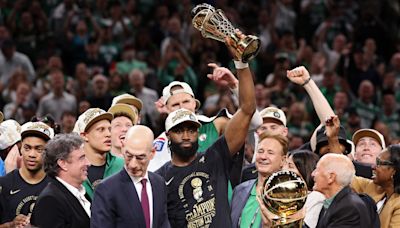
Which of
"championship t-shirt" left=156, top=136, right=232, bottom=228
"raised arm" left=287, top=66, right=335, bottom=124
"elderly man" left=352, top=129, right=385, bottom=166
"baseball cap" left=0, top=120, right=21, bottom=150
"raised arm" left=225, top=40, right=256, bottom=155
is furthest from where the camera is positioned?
"elderly man" left=352, top=129, right=385, bottom=166

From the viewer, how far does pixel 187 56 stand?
14.9 m

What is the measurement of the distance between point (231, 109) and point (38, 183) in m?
5.17

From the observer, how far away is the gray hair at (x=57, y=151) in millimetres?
6656

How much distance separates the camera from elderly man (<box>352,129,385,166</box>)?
8.92 m

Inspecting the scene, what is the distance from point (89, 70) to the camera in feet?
47.8

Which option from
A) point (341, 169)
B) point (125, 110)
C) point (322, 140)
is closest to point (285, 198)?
point (341, 169)

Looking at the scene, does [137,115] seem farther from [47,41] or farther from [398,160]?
[47,41]

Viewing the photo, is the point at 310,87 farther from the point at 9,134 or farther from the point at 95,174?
the point at 9,134

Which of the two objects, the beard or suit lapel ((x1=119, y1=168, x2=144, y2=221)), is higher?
the beard

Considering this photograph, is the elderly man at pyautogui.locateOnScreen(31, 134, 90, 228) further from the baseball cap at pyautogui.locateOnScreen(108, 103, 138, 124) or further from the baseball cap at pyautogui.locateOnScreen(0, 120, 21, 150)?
the baseball cap at pyautogui.locateOnScreen(0, 120, 21, 150)

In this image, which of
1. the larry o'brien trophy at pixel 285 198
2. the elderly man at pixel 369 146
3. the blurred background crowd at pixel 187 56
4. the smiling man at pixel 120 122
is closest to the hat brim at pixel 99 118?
the smiling man at pixel 120 122

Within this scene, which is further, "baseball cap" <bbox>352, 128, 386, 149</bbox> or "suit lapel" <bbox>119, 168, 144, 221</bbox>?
"baseball cap" <bbox>352, 128, 386, 149</bbox>

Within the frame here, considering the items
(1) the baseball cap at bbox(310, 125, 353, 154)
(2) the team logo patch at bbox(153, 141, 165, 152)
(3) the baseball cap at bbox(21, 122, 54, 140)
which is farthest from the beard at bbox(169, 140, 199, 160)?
(1) the baseball cap at bbox(310, 125, 353, 154)

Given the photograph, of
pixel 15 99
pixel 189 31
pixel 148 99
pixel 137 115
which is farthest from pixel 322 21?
pixel 137 115
